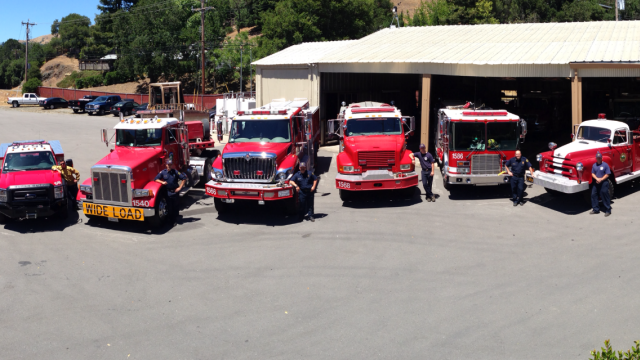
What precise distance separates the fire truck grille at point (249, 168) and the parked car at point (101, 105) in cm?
3949

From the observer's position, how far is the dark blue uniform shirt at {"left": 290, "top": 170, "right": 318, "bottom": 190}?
14836 millimetres

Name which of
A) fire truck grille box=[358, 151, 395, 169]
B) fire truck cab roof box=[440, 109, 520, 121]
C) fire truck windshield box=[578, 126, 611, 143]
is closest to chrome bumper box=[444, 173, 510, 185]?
fire truck cab roof box=[440, 109, 520, 121]

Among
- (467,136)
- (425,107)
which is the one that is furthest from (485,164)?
(425,107)

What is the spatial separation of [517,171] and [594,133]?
9.17 feet

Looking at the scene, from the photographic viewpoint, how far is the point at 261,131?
1648 cm

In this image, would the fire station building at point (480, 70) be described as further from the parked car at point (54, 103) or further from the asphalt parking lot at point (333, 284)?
the parked car at point (54, 103)

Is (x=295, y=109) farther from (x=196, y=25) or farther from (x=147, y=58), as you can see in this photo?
(x=196, y=25)

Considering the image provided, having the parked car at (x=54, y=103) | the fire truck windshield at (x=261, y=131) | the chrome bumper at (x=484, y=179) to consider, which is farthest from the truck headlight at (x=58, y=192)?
the parked car at (x=54, y=103)

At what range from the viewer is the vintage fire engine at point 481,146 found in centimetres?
1681

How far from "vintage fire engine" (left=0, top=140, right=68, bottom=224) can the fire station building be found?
1360 centimetres

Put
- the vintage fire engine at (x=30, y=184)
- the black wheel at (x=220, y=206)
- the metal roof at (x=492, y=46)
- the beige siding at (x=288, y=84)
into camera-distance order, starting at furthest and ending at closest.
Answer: the beige siding at (x=288, y=84) < the metal roof at (x=492, y=46) < the black wheel at (x=220, y=206) < the vintage fire engine at (x=30, y=184)

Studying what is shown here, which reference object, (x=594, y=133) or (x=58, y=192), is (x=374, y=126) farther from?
(x=58, y=192)

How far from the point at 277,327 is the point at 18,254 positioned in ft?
24.1

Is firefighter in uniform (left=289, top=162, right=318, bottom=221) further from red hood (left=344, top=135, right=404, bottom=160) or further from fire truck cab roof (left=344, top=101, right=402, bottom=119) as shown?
fire truck cab roof (left=344, top=101, right=402, bottom=119)
